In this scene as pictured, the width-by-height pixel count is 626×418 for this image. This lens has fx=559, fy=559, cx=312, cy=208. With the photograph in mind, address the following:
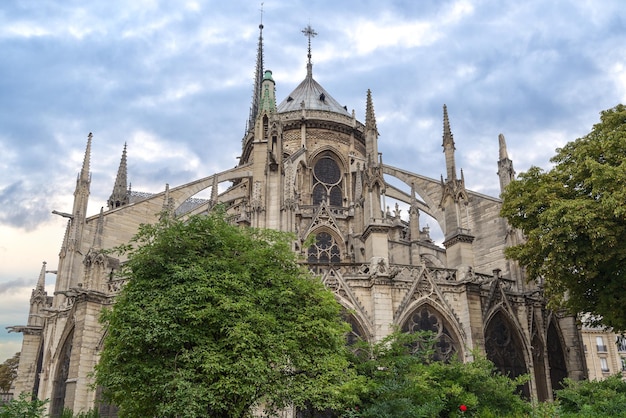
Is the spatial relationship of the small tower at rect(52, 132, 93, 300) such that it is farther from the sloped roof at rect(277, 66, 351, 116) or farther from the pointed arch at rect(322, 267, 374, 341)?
the sloped roof at rect(277, 66, 351, 116)

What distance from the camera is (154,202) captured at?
29672 mm

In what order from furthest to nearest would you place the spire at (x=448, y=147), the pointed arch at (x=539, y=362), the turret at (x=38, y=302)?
1. the turret at (x=38, y=302)
2. the spire at (x=448, y=147)
3. the pointed arch at (x=539, y=362)

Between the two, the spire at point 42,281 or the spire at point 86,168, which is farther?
the spire at point 42,281

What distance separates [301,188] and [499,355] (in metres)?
17.3

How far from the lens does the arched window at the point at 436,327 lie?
65.5ft

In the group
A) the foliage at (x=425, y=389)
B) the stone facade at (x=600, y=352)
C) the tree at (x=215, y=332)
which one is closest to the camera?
the tree at (x=215, y=332)

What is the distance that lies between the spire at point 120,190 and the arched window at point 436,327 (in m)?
42.1

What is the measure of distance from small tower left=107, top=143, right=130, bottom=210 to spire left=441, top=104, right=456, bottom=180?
39.3 metres

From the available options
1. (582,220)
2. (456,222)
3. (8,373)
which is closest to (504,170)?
(456,222)

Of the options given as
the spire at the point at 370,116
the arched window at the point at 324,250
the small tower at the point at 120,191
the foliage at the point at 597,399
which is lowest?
the foliage at the point at 597,399

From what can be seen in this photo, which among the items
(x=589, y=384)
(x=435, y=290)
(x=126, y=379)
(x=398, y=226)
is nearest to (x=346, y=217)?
(x=398, y=226)

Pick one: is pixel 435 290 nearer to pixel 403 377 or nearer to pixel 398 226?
pixel 403 377

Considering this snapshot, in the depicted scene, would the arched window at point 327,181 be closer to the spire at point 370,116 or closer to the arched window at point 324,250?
the arched window at point 324,250

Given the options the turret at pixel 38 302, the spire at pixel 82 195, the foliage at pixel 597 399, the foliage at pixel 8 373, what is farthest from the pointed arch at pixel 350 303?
the foliage at pixel 8 373
